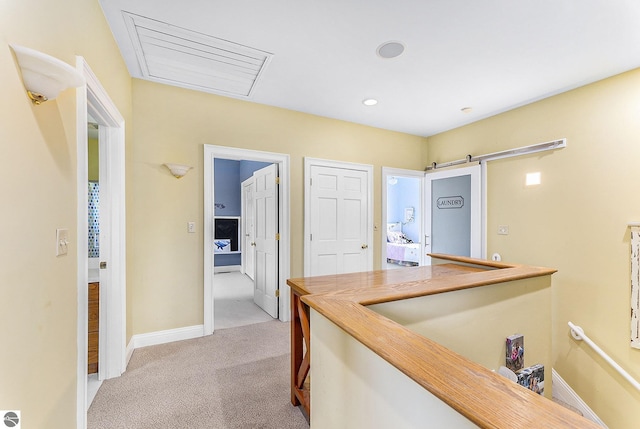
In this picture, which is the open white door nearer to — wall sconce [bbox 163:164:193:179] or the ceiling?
the ceiling

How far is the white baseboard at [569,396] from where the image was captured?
8.45 ft

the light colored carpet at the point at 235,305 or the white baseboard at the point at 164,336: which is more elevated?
the white baseboard at the point at 164,336

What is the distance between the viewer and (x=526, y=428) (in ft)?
1.65

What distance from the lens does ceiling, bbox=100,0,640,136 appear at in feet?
5.88

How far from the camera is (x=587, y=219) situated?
2668 mm

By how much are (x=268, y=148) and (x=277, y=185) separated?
48 cm

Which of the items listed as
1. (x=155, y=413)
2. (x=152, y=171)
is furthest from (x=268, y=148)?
(x=155, y=413)

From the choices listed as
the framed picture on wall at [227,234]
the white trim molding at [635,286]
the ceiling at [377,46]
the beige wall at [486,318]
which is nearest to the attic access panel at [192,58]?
the ceiling at [377,46]

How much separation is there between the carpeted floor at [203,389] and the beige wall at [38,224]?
0.60m

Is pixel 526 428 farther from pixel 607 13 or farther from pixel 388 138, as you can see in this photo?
pixel 388 138

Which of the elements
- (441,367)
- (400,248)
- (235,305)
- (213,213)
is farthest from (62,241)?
(400,248)

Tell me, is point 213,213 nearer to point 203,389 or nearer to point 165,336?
point 165,336

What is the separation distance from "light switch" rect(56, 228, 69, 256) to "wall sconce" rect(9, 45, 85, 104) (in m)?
0.56

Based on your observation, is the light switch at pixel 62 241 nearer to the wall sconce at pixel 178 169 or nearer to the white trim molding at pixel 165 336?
the wall sconce at pixel 178 169
